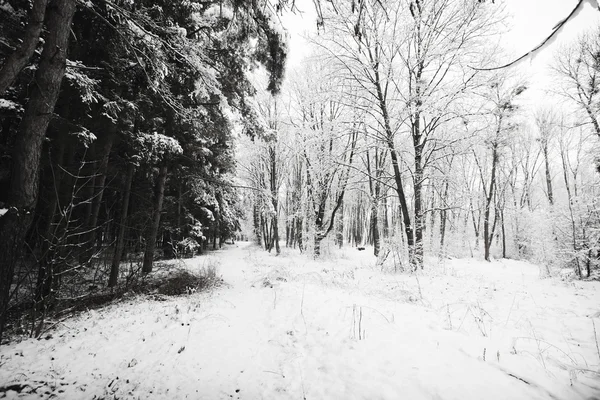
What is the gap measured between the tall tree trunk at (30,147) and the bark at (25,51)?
0.57 meters

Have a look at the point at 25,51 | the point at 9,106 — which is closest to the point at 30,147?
the point at 25,51

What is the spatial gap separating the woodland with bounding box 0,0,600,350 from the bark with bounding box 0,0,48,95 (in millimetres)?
13

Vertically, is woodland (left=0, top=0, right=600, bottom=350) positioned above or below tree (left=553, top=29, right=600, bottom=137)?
below

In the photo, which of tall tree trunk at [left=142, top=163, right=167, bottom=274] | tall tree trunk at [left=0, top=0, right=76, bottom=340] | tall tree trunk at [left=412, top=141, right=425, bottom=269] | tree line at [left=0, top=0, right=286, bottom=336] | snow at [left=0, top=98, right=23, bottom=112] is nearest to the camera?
tall tree trunk at [left=0, top=0, right=76, bottom=340]

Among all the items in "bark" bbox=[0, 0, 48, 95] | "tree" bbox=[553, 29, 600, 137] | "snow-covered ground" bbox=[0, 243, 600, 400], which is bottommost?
"snow-covered ground" bbox=[0, 243, 600, 400]

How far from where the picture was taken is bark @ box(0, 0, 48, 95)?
2.40 metres

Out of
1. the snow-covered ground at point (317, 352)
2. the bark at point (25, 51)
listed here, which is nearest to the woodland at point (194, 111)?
the bark at point (25, 51)

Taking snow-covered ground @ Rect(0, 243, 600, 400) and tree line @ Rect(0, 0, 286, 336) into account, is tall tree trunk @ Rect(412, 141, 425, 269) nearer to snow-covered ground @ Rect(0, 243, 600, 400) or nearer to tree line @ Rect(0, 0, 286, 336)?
snow-covered ground @ Rect(0, 243, 600, 400)

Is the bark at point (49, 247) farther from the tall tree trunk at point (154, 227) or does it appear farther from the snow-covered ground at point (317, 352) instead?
the tall tree trunk at point (154, 227)

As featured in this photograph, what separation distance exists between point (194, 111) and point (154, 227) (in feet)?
15.3

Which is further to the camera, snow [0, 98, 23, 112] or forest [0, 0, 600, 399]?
snow [0, 98, 23, 112]

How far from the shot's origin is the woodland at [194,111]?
10.7 ft

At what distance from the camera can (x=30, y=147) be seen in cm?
296

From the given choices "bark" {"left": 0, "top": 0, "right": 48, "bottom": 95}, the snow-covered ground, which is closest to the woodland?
"bark" {"left": 0, "top": 0, "right": 48, "bottom": 95}
